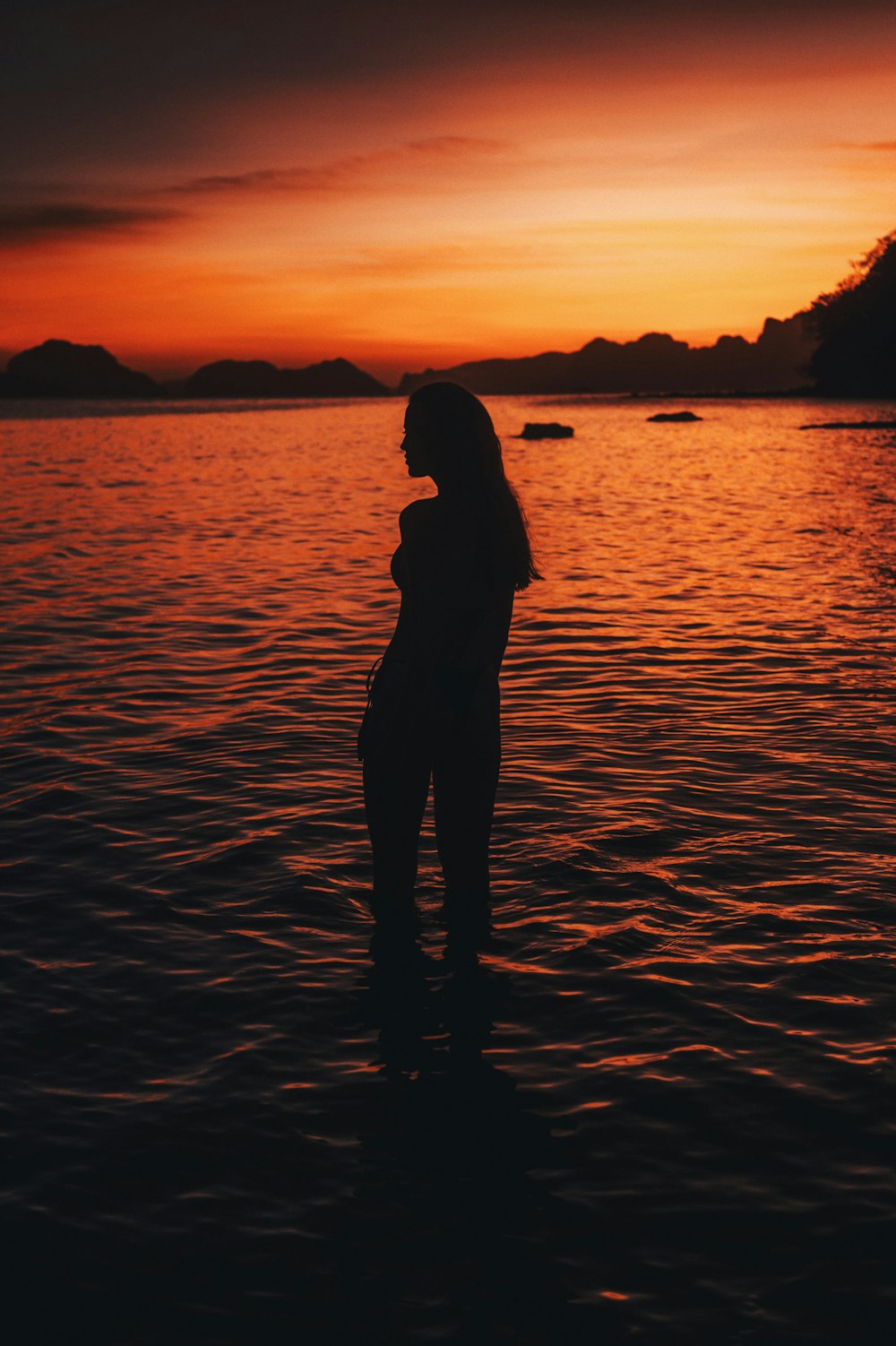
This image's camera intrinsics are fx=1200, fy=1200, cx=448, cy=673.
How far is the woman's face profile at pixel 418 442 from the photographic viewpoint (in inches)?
227

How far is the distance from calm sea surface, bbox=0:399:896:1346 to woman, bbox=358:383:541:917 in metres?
0.68

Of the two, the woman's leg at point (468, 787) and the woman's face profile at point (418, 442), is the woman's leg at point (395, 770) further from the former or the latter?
the woman's face profile at point (418, 442)

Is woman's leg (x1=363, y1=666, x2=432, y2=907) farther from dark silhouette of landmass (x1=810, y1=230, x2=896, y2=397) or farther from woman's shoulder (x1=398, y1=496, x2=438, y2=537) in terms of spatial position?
dark silhouette of landmass (x1=810, y1=230, x2=896, y2=397)

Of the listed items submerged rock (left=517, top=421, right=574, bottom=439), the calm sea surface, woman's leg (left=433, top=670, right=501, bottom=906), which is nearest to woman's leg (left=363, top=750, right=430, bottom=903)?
woman's leg (left=433, top=670, right=501, bottom=906)

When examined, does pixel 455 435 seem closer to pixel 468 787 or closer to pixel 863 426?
pixel 468 787

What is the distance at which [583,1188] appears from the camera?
4625 millimetres

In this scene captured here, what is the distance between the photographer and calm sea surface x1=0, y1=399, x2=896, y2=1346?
418 cm

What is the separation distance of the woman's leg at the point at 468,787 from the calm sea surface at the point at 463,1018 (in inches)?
17.8

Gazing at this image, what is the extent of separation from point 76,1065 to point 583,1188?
2.43 meters

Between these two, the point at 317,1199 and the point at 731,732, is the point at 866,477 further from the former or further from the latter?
the point at 317,1199

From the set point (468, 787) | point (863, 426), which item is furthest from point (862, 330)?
point (468, 787)

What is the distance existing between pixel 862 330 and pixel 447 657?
137 metres

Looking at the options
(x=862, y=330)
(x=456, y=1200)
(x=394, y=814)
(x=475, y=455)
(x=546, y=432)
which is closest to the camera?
(x=456, y=1200)

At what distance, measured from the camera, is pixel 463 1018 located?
6.00 m
